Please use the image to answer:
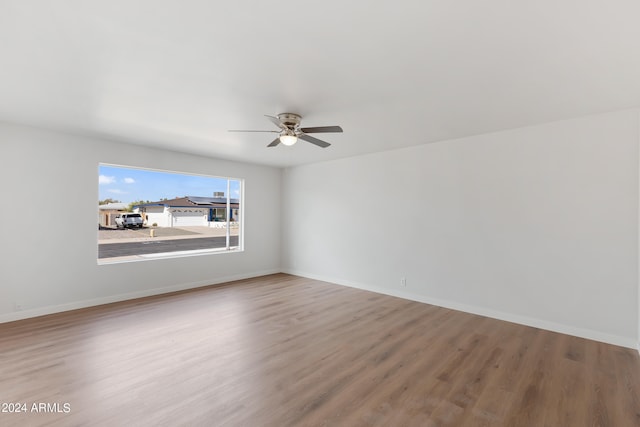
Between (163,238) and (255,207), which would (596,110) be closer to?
(255,207)

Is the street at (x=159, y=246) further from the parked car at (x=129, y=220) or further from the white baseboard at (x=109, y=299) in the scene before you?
the white baseboard at (x=109, y=299)

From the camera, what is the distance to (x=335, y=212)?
19.4 ft

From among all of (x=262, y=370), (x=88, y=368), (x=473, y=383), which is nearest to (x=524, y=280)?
(x=473, y=383)

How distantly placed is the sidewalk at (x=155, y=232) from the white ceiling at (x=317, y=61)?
5.70ft

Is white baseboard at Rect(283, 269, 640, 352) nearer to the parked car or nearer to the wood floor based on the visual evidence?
the wood floor

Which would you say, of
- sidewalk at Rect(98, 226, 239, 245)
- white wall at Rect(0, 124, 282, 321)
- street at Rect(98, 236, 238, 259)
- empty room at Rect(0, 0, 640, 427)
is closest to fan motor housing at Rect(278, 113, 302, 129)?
empty room at Rect(0, 0, 640, 427)

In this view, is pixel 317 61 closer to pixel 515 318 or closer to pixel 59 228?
pixel 515 318

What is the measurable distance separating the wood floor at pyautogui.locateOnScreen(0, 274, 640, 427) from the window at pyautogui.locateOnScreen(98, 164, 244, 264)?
4.10 ft

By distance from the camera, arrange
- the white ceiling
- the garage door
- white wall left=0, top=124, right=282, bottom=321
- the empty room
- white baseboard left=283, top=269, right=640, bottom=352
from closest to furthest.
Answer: the white ceiling → the empty room → white baseboard left=283, top=269, right=640, bottom=352 → white wall left=0, top=124, right=282, bottom=321 → the garage door

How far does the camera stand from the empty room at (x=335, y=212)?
1.92 m

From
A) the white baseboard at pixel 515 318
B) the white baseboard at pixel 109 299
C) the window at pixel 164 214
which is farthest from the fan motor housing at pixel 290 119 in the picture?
the white baseboard at pixel 109 299

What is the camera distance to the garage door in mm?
5716

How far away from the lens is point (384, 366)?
2686mm

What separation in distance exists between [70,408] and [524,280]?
183 inches
